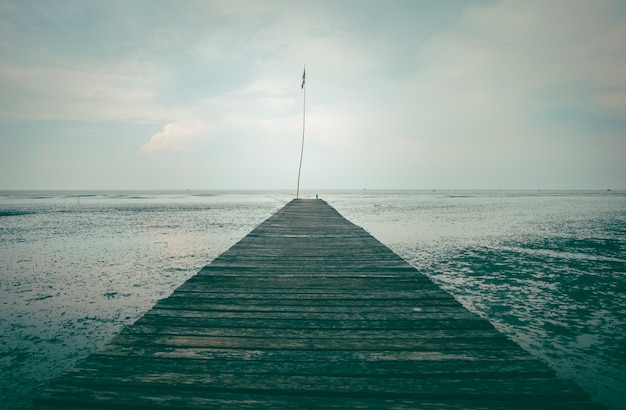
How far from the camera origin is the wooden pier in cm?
218

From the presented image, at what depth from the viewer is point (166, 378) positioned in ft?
7.82

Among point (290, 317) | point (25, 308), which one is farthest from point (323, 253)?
point (25, 308)

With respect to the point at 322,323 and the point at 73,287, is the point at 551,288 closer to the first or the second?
the point at 322,323

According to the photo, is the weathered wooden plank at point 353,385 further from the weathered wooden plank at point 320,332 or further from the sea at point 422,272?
the sea at point 422,272

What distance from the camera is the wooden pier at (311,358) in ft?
7.16

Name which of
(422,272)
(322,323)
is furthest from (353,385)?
(422,272)

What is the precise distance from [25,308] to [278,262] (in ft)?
17.9

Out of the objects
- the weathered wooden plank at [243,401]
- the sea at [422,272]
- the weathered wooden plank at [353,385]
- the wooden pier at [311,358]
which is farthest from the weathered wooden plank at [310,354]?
the sea at [422,272]

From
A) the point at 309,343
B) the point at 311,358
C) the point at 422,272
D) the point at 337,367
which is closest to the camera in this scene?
the point at 337,367

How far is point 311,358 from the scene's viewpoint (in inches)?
106

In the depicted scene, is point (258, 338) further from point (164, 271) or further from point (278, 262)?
point (164, 271)

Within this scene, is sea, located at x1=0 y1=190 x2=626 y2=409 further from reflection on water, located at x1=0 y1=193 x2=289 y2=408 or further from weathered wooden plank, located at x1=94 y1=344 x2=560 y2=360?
weathered wooden plank, located at x1=94 y1=344 x2=560 y2=360

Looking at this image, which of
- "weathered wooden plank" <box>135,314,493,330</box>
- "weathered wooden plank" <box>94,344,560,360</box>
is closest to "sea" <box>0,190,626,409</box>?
"weathered wooden plank" <box>135,314,493,330</box>

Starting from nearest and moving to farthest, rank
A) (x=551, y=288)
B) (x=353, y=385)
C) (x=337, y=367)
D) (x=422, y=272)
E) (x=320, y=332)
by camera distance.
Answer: (x=353, y=385)
(x=337, y=367)
(x=320, y=332)
(x=551, y=288)
(x=422, y=272)
